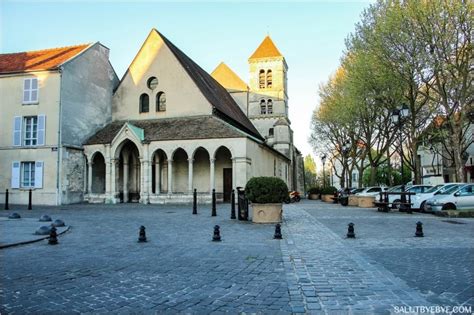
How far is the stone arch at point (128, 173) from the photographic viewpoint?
→ 29.8 metres

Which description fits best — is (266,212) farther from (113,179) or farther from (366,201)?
(113,179)

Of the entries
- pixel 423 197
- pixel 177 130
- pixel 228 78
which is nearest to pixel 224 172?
pixel 177 130

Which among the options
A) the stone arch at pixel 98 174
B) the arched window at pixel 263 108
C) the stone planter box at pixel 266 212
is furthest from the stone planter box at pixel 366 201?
the arched window at pixel 263 108

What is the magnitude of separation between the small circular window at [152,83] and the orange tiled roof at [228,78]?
20.6m

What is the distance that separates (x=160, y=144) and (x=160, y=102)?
17.7 ft

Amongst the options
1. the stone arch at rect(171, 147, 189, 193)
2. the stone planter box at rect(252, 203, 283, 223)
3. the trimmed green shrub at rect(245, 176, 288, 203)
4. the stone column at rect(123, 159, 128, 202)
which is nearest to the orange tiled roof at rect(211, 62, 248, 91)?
the stone arch at rect(171, 147, 189, 193)

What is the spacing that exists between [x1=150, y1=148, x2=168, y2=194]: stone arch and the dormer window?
9.68m

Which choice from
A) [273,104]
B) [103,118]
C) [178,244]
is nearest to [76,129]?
[103,118]

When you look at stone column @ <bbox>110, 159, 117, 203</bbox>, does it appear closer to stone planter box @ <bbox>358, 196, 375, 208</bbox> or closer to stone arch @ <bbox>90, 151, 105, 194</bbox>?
stone arch @ <bbox>90, 151, 105, 194</bbox>

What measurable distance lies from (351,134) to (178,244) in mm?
29251

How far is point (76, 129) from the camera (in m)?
28.8

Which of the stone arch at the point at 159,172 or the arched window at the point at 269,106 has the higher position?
the arched window at the point at 269,106

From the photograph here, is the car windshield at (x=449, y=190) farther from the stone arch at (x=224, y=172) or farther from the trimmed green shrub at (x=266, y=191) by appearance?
the stone arch at (x=224, y=172)

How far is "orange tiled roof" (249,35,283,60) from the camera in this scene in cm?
5084
